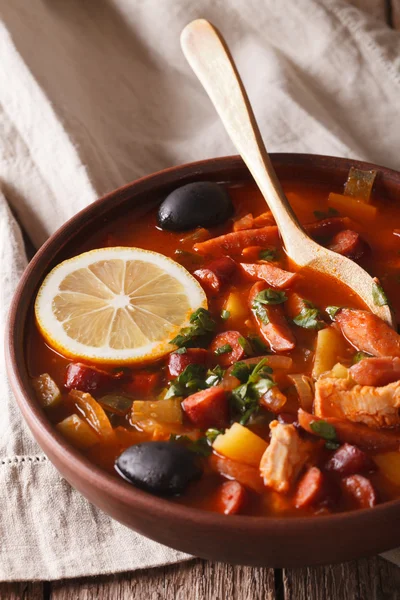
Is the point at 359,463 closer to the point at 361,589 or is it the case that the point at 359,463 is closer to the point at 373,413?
the point at 373,413

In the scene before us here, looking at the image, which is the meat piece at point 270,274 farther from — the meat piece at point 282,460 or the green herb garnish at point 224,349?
the meat piece at point 282,460

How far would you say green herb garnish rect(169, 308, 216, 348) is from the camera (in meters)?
2.89

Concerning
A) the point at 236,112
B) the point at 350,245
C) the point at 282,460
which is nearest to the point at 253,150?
the point at 236,112

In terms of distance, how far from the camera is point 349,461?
243cm

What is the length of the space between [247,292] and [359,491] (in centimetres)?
105

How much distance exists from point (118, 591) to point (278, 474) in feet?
2.72

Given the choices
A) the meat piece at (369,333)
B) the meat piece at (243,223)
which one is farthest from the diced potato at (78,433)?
the meat piece at (243,223)

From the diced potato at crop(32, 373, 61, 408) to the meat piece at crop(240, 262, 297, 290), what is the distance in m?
0.96

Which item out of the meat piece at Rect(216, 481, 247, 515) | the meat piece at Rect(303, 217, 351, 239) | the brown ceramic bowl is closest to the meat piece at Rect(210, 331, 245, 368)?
the meat piece at Rect(216, 481, 247, 515)

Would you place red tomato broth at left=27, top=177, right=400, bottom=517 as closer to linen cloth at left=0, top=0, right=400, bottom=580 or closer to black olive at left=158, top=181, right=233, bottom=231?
black olive at left=158, top=181, right=233, bottom=231

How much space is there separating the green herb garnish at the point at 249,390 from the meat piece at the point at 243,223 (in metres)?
0.93

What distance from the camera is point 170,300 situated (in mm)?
3080

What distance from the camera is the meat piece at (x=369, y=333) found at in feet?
9.18

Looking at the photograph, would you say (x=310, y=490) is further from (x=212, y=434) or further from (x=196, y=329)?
(x=196, y=329)
